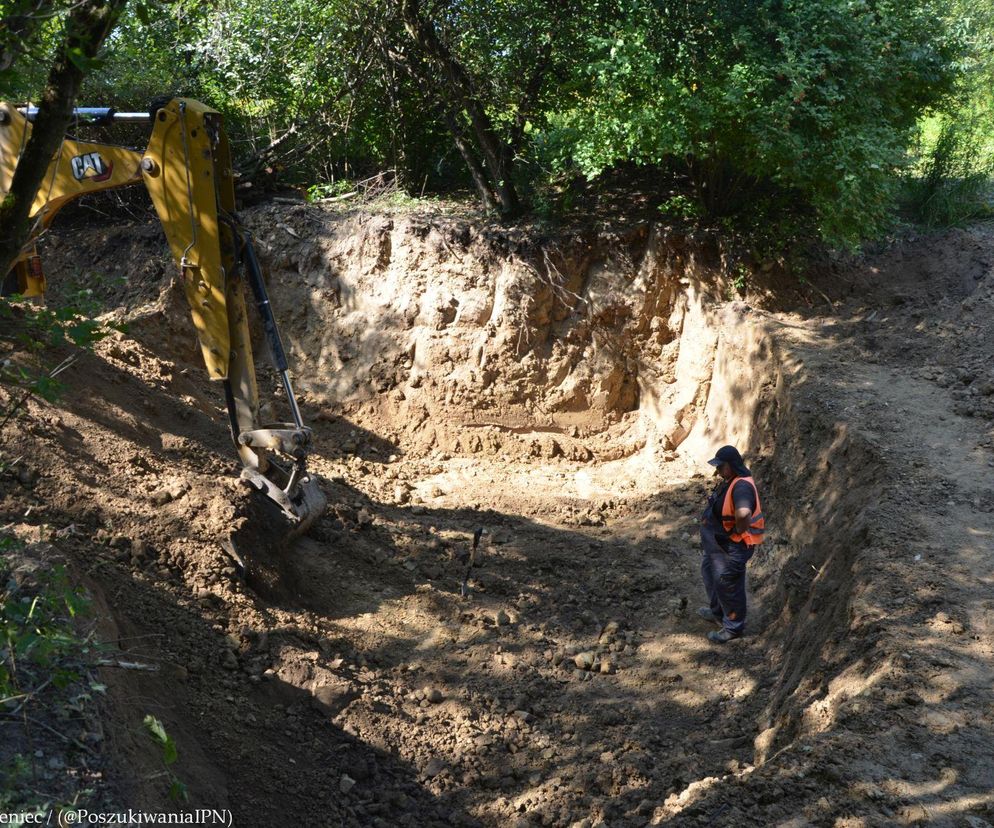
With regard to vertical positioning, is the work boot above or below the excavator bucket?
below

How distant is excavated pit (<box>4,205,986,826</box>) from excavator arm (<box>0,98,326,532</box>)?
734 millimetres

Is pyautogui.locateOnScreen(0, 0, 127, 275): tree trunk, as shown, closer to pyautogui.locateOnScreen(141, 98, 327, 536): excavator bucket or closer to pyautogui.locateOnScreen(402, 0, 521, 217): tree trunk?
pyautogui.locateOnScreen(141, 98, 327, 536): excavator bucket

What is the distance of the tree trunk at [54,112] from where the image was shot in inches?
141

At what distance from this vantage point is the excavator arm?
6.67 meters

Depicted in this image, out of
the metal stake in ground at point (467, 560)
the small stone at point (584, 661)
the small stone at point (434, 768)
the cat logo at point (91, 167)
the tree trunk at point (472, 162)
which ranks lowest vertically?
the small stone at point (434, 768)

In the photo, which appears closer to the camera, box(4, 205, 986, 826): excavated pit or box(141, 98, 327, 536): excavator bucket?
box(4, 205, 986, 826): excavated pit

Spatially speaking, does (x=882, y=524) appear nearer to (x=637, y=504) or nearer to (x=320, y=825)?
(x=637, y=504)

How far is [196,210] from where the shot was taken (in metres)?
6.82

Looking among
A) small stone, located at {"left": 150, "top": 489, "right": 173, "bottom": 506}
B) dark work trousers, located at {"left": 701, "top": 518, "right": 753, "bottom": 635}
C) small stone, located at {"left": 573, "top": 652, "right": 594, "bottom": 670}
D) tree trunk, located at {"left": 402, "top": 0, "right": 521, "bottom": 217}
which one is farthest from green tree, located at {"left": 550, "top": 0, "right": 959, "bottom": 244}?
small stone, located at {"left": 150, "top": 489, "right": 173, "bottom": 506}

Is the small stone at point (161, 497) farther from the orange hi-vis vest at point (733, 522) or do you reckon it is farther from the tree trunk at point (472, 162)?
the tree trunk at point (472, 162)

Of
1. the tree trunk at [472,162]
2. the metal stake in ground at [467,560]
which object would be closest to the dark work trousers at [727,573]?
the metal stake in ground at [467,560]

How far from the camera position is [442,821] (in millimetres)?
5684

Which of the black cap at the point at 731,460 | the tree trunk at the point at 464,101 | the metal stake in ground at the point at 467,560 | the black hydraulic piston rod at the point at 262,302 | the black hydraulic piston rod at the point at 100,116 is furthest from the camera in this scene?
the tree trunk at the point at 464,101

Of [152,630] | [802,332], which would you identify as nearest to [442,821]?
[152,630]
